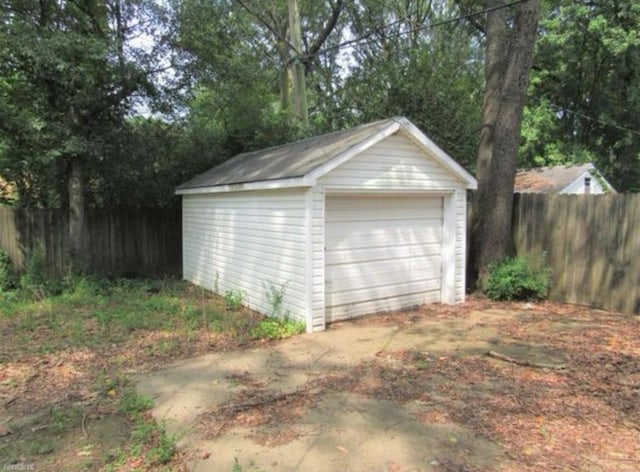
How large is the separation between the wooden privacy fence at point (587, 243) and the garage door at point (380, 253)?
1840 mm

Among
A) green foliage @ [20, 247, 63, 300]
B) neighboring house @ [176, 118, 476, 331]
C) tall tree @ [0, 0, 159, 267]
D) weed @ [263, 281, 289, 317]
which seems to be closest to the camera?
neighboring house @ [176, 118, 476, 331]

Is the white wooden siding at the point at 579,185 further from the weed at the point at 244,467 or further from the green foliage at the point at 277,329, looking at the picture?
the weed at the point at 244,467

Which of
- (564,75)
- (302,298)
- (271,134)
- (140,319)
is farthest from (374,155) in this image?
(564,75)

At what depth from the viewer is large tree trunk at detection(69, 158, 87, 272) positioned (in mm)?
8992

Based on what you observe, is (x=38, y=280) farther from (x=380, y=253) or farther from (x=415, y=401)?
(x=415, y=401)

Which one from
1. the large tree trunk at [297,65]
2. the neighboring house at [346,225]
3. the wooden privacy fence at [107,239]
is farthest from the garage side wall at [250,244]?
the large tree trunk at [297,65]

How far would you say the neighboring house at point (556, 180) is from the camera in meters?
17.9

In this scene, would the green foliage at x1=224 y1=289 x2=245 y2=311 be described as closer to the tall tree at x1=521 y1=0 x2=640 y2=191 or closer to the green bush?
the green bush

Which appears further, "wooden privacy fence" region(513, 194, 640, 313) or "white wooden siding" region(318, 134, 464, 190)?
"wooden privacy fence" region(513, 194, 640, 313)

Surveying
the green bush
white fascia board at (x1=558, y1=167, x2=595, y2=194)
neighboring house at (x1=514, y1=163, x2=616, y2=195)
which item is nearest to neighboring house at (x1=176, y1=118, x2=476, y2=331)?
the green bush

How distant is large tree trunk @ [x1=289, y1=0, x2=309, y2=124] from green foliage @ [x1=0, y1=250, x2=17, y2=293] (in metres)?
9.56

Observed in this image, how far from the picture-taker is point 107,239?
10344mm

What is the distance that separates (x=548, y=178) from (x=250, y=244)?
16.0 metres

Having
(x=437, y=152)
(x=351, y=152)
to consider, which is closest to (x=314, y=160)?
(x=351, y=152)
